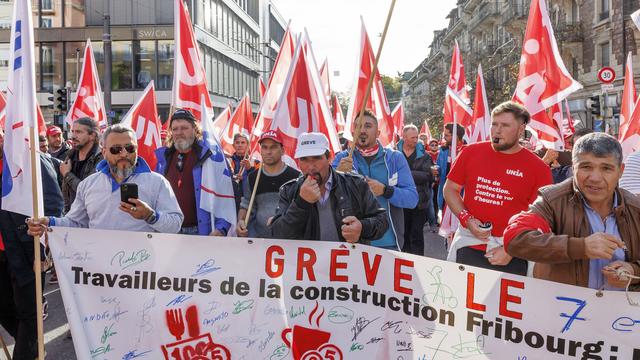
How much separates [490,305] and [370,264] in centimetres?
69

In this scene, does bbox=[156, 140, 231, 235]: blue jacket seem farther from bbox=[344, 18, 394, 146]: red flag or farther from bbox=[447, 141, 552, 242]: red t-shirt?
bbox=[344, 18, 394, 146]: red flag

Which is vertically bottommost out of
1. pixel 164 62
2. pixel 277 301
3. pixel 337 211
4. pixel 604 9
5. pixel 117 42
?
pixel 277 301

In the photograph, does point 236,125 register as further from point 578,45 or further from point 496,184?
point 578,45

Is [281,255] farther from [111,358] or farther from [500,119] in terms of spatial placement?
[500,119]

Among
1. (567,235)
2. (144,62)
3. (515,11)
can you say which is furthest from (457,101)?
(515,11)

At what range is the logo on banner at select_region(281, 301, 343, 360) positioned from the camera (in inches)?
142

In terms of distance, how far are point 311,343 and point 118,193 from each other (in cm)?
154

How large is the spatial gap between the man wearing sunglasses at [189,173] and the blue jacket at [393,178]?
3.51 feet

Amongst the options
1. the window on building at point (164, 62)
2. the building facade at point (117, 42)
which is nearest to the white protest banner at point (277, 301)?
the building facade at point (117, 42)

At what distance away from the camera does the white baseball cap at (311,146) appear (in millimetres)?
4051

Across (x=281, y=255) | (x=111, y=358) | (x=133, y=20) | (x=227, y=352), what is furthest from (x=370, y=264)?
(x=133, y=20)

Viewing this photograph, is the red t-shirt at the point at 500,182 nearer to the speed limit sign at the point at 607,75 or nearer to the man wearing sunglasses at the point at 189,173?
the man wearing sunglasses at the point at 189,173

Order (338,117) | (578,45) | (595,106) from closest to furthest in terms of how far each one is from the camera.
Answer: (338,117) < (595,106) < (578,45)

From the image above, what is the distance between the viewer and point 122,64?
37.1m
